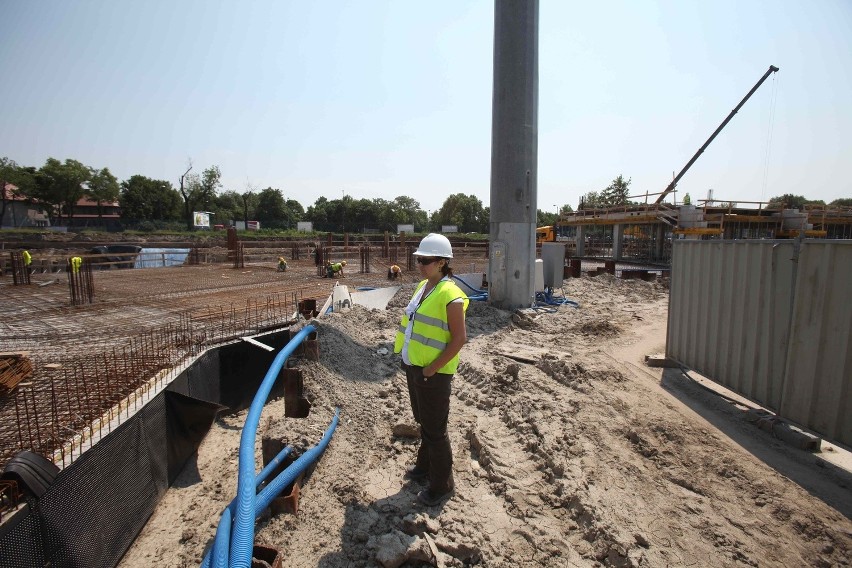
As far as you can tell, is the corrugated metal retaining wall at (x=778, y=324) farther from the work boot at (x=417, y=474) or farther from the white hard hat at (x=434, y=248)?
the work boot at (x=417, y=474)

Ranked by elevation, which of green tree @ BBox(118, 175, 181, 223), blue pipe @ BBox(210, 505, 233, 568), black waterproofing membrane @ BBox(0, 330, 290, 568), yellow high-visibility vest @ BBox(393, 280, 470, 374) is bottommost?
black waterproofing membrane @ BBox(0, 330, 290, 568)

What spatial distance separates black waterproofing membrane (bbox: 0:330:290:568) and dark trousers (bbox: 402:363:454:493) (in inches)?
112

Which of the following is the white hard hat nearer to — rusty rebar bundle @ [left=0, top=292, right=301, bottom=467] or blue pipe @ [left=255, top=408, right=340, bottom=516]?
blue pipe @ [left=255, top=408, right=340, bottom=516]

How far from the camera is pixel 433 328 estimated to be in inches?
123

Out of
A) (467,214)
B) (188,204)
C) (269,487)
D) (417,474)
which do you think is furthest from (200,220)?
(417,474)

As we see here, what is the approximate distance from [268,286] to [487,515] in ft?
42.4

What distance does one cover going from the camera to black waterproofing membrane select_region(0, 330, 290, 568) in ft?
10.3

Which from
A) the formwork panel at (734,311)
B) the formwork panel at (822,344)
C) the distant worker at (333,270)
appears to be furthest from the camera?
the distant worker at (333,270)

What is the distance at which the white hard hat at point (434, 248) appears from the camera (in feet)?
10.6

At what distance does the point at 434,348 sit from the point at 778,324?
412 centimetres

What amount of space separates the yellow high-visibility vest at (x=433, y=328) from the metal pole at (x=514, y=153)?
7.90 meters

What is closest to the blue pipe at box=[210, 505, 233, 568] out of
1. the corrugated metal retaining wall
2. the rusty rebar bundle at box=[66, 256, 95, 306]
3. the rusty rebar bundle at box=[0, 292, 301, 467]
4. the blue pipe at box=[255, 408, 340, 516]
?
the blue pipe at box=[255, 408, 340, 516]

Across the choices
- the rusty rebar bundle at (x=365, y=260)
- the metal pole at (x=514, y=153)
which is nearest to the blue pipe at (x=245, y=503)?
the metal pole at (x=514, y=153)

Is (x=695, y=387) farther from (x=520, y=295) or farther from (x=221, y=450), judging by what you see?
(x=221, y=450)
